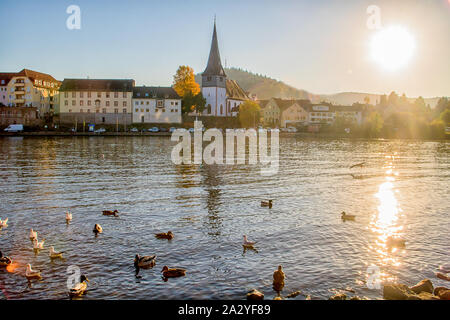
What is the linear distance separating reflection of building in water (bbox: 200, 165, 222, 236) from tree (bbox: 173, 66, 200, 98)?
100847mm

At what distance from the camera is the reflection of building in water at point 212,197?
88.7 ft

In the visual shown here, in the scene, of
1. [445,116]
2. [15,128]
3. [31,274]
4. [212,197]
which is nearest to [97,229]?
[31,274]

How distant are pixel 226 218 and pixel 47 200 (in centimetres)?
1517

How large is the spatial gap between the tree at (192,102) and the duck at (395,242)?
135 meters

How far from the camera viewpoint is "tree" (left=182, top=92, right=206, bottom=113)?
15488cm

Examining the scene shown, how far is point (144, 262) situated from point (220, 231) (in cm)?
708

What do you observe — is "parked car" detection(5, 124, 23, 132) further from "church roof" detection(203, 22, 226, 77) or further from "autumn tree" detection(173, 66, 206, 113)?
"church roof" detection(203, 22, 226, 77)

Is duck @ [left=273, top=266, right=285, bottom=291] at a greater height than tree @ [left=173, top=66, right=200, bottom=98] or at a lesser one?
lesser

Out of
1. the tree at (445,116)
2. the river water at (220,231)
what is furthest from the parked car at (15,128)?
the tree at (445,116)

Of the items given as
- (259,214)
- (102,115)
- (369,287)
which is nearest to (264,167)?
(259,214)

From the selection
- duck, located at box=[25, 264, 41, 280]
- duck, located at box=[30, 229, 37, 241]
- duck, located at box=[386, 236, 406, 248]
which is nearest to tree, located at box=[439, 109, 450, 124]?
duck, located at box=[386, 236, 406, 248]

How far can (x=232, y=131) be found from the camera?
16912cm

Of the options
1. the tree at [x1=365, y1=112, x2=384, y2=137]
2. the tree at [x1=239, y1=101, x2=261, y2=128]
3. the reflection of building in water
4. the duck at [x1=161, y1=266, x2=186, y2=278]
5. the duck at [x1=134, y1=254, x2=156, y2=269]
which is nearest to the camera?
the duck at [x1=161, y1=266, x2=186, y2=278]
